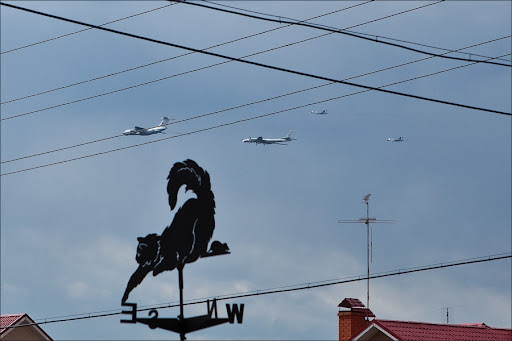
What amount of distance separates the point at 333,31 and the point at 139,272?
6.54 meters

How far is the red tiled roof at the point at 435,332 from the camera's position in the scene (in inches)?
1619

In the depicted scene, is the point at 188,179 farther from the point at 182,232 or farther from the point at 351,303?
the point at 351,303

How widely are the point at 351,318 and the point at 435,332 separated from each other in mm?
3569

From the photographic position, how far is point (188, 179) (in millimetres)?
Answer: 22641

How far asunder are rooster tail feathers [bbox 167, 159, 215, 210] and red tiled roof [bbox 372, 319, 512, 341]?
19.4 meters

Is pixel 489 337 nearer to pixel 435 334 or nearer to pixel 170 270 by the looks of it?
pixel 435 334

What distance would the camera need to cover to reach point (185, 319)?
21.9 metres

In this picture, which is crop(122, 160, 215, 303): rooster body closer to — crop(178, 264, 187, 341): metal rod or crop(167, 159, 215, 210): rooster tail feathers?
crop(167, 159, 215, 210): rooster tail feathers

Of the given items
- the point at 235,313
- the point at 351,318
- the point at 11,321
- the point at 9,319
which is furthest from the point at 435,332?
the point at 235,313

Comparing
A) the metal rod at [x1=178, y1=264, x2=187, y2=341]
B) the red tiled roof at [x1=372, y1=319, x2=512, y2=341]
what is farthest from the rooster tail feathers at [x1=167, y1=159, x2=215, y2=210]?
the red tiled roof at [x1=372, y1=319, x2=512, y2=341]

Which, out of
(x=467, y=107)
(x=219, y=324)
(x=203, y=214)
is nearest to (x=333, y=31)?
(x=467, y=107)

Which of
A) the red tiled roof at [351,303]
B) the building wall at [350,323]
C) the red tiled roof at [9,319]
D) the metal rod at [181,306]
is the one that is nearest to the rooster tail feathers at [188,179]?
the metal rod at [181,306]

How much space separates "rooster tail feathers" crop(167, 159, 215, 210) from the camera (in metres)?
22.6

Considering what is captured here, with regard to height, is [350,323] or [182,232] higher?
[350,323]
